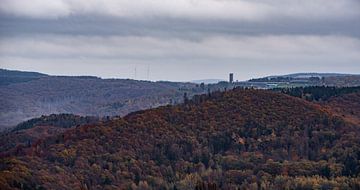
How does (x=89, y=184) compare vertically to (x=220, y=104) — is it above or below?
below

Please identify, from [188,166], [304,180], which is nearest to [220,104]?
[188,166]

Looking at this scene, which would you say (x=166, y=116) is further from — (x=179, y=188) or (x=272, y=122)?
(x=179, y=188)

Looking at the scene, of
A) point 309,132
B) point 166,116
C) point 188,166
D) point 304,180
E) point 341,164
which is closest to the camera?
point 304,180

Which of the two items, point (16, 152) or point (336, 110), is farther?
point (336, 110)

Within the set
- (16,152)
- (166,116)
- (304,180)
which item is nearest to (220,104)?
(166,116)

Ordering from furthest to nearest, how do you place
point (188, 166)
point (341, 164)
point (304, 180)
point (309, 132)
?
point (309, 132) < point (188, 166) < point (341, 164) < point (304, 180)

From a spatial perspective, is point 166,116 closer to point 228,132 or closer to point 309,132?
point 228,132
